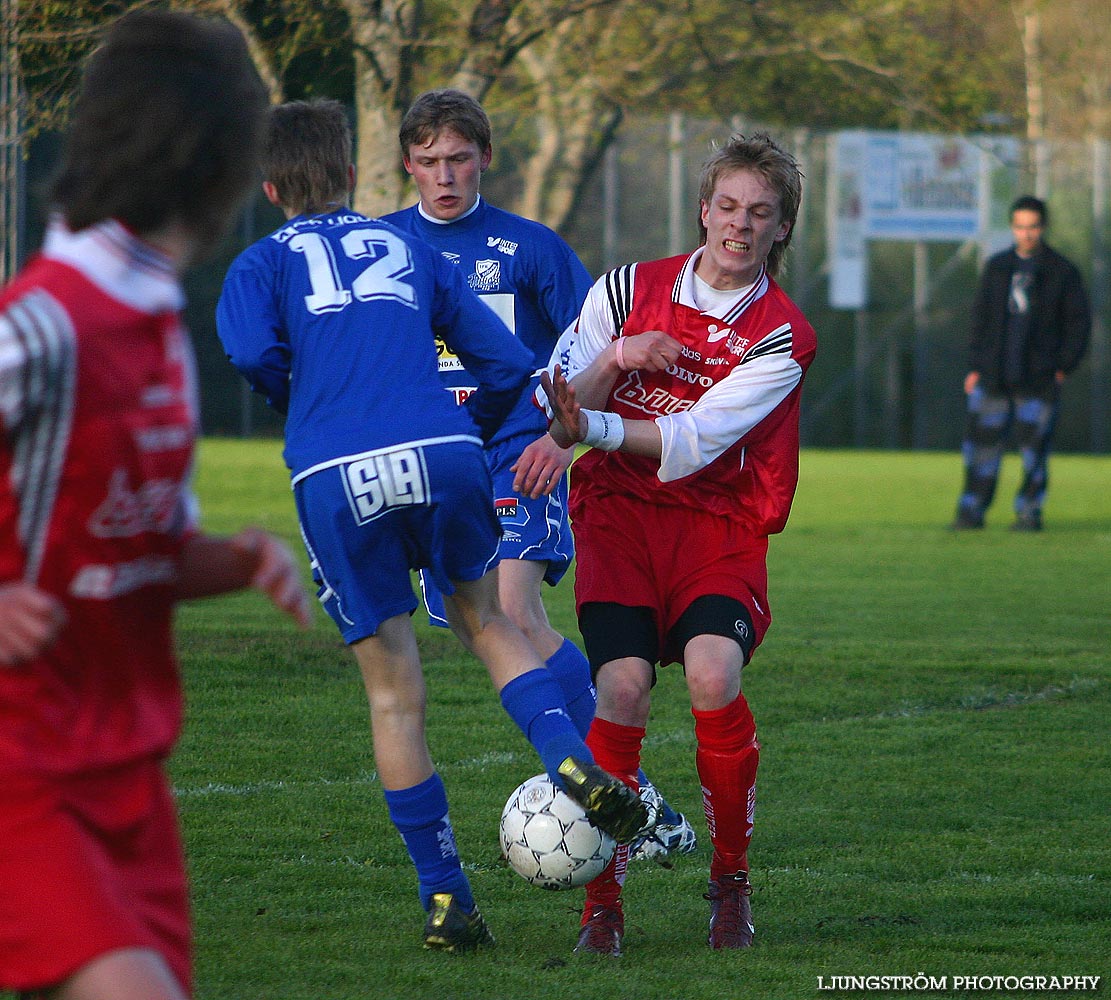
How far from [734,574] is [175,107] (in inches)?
90.3

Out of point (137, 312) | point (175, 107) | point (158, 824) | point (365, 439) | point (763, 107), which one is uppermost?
point (763, 107)

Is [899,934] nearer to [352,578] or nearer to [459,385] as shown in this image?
[352,578]

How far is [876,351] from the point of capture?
26984mm

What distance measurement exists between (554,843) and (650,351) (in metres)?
1.18

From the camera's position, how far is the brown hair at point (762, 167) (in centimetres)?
421

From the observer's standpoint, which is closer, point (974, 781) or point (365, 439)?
point (365, 439)

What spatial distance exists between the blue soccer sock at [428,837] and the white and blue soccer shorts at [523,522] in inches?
61.3

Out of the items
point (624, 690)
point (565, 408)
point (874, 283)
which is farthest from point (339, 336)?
point (874, 283)

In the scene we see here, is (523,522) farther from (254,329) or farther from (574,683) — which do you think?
(254,329)

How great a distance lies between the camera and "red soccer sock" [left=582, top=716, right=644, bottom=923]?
3.95 metres

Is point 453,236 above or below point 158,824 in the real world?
above

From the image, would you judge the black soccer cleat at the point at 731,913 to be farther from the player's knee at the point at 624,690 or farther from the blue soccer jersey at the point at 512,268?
the blue soccer jersey at the point at 512,268

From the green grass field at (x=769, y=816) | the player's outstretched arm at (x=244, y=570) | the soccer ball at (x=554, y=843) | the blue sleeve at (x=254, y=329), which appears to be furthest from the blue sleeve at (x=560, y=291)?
the player's outstretched arm at (x=244, y=570)

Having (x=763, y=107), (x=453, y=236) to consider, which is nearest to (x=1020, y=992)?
(x=453, y=236)
